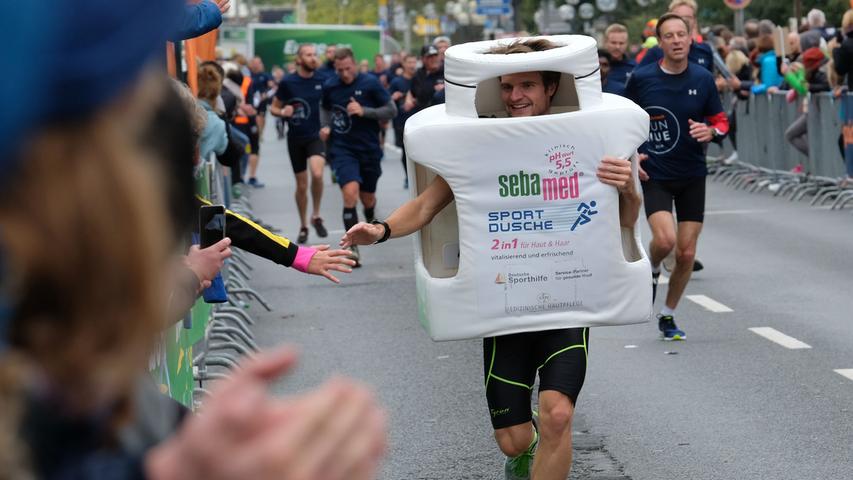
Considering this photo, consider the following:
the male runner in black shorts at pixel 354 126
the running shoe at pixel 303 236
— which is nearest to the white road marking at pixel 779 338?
the male runner in black shorts at pixel 354 126

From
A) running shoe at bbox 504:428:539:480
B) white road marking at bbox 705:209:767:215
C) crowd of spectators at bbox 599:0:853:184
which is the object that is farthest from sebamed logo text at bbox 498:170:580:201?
white road marking at bbox 705:209:767:215

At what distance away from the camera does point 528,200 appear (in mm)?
5492

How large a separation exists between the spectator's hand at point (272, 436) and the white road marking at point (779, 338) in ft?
26.9

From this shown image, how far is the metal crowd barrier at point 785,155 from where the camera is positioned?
1766 centimetres

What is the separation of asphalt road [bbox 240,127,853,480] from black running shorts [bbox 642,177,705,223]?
29.5 inches

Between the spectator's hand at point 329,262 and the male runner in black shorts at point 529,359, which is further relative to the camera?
the male runner in black shorts at point 529,359

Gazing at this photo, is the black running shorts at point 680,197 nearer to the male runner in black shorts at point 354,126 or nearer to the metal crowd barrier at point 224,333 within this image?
the metal crowd barrier at point 224,333

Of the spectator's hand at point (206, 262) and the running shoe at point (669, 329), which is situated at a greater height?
the spectator's hand at point (206, 262)

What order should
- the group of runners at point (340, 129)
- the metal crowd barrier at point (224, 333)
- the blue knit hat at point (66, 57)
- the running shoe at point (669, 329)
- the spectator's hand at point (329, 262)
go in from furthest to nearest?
the group of runners at point (340, 129) < the running shoe at point (669, 329) < the metal crowd barrier at point (224, 333) < the spectator's hand at point (329, 262) < the blue knit hat at point (66, 57)

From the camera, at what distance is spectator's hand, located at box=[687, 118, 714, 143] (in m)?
9.78

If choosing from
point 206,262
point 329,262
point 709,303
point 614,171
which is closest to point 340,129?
point 709,303

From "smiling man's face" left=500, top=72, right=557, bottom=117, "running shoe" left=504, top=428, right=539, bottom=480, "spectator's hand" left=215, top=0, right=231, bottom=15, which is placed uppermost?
"spectator's hand" left=215, top=0, right=231, bottom=15

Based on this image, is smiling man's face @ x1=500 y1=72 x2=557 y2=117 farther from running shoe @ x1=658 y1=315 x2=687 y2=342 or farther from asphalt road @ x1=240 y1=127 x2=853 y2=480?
running shoe @ x1=658 y1=315 x2=687 y2=342

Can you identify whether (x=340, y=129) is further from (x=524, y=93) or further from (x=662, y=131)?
(x=524, y=93)
